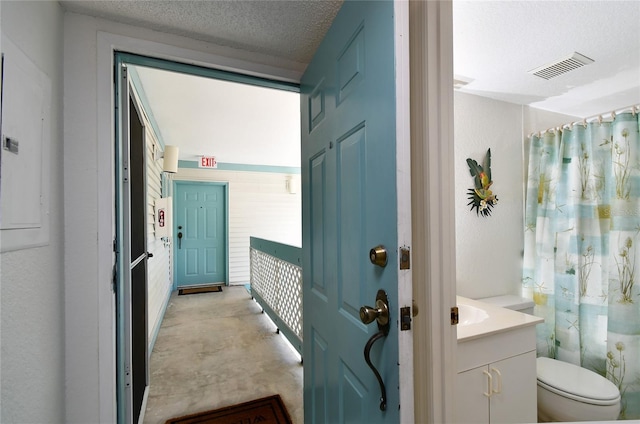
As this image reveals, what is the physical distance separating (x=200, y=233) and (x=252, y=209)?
1.09 m

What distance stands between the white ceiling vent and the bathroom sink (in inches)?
61.0

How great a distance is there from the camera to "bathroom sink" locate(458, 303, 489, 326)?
145 centimetres

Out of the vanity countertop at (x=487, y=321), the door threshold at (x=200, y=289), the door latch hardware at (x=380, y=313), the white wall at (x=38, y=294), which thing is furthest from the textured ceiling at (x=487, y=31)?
the door threshold at (x=200, y=289)

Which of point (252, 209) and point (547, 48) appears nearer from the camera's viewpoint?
point (547, 48)

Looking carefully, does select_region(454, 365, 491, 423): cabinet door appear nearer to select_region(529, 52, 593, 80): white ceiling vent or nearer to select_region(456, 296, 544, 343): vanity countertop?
select_region(456, 296, 544, 343): vanity countertop

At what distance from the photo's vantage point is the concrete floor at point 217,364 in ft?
6.18

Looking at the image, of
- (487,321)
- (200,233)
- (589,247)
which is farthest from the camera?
(200,233)

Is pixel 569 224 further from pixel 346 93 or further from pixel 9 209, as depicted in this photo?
pixel 9 209

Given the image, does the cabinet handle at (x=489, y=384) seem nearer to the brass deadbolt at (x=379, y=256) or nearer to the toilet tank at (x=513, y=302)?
the toilet tank at (x=513, y=302)

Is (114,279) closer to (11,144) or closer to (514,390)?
(11,144)

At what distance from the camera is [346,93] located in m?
0.92

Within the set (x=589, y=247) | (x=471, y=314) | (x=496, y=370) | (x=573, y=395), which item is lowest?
(x=573, y=395)

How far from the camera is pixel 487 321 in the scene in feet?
4.44

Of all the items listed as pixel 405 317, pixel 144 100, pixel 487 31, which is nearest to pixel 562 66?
pixel 487 31
